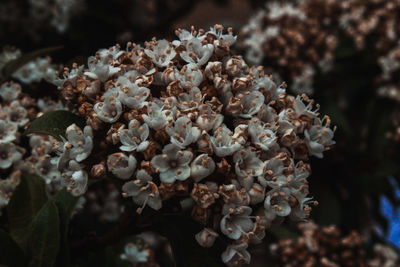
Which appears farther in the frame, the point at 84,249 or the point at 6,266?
the point at 84,249

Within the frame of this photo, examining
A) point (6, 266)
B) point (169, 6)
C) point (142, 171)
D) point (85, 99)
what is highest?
point (169, 6)

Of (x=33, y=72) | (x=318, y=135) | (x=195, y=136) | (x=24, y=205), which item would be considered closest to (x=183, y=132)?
(x=195, y=136)

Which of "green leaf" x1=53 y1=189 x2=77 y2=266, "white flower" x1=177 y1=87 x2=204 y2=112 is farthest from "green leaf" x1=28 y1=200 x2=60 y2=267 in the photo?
"white flower" x1=177 y1=87 x2=204 y2=112

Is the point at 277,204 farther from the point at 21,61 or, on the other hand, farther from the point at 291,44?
the point at 291,44

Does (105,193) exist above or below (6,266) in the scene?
above

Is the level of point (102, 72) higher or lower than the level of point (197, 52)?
lower

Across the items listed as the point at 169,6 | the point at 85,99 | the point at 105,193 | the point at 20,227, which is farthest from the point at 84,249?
the point at 169,6

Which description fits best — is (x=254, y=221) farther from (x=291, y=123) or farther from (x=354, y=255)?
(x=354, y=255)

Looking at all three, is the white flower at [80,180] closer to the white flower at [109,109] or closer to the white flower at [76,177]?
the white flower at [76,177]

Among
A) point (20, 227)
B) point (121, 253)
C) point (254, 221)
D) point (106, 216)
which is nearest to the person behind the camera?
point (254, 221)
